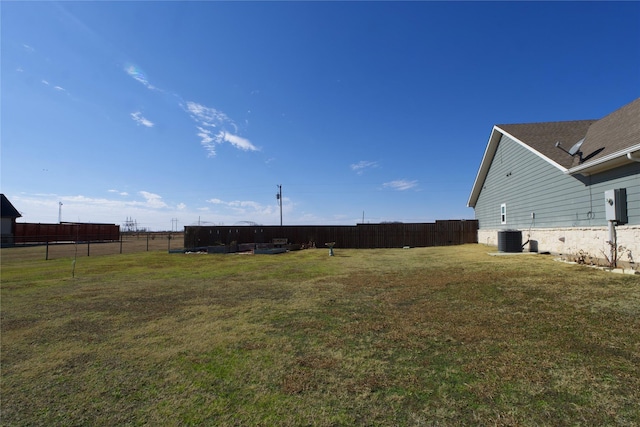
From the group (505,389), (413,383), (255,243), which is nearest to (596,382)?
(505,389)

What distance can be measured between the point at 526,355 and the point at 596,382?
2.16ft

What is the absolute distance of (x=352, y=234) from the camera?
2411cm

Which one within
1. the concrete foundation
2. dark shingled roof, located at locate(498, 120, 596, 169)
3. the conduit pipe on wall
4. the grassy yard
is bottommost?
the grassy yard

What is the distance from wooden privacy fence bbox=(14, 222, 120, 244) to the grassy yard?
38637 mm

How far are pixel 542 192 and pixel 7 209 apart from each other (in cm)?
5357

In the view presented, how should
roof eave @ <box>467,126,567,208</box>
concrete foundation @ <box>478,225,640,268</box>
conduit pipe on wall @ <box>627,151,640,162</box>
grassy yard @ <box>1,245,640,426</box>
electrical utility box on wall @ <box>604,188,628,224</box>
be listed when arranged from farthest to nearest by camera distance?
roof eave @ <box>467,126,567,208</box>, electrical utility box on wall @ <box>604,188,628,224</box>, concrete foundation @ <box>478,225,640,268</box>, conduit pipe on wall @ <box>627,151,640,162</box>, grassy yard @ <box>1,245,640,426</box>

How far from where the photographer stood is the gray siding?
9.53 meters

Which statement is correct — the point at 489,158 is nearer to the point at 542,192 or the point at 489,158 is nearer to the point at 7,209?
the point at 542,192

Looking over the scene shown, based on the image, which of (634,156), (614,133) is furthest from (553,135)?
(634,156)

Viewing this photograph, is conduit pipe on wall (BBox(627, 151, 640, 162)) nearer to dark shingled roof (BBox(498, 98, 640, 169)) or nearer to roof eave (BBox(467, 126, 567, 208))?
dark shingled roof (BBox(498, 98, 640, 169))

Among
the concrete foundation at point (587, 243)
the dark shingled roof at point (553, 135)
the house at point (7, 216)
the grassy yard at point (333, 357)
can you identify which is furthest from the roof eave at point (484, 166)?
the house at point (7, 216)

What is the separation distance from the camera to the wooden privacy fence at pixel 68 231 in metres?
38.7

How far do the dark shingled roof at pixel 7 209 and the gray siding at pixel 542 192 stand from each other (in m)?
51.4

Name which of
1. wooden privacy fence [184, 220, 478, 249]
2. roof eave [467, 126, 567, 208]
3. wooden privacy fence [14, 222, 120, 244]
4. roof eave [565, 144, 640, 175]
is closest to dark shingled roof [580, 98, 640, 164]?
roof eave [565, 144, 640, 175]
